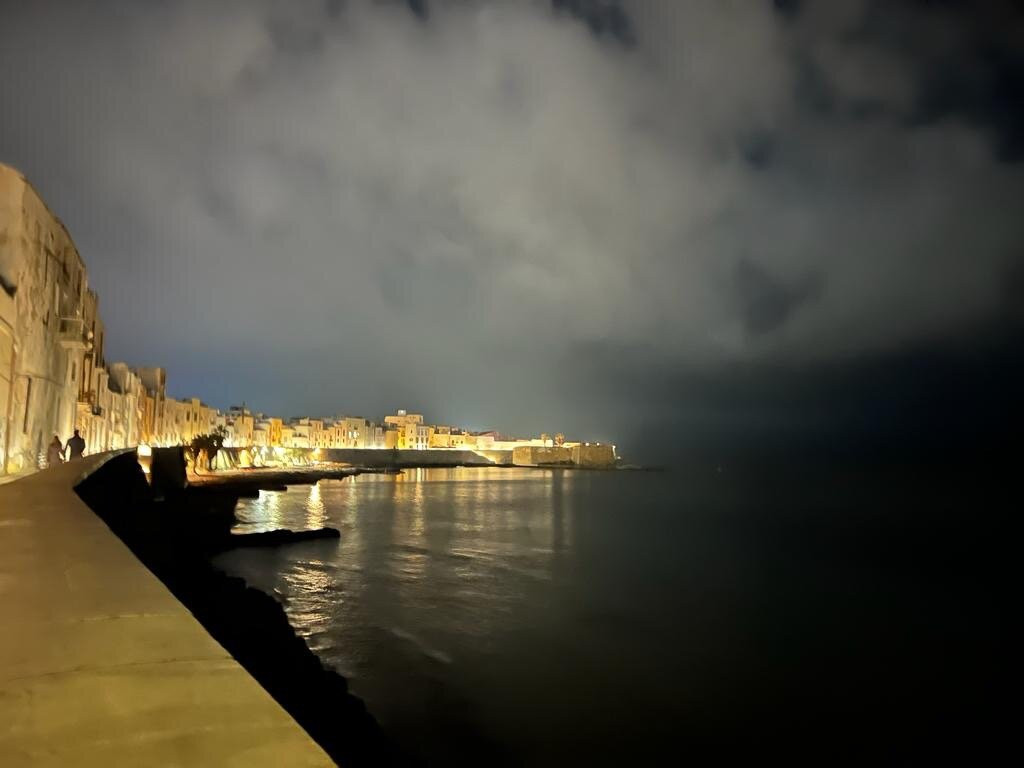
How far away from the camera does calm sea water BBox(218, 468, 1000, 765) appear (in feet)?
32.8

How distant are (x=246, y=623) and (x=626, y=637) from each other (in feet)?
26.3

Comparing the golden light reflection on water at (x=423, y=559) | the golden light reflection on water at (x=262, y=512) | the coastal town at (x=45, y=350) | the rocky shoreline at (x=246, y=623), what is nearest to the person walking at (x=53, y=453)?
the coastal town at (x=45, y=350)

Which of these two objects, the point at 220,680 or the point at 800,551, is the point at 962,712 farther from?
the point at 800,551

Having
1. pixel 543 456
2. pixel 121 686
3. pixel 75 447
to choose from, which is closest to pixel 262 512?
pixel 75 447

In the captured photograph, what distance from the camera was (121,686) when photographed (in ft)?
8.73

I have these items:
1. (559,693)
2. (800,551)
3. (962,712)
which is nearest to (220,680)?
(559,693)

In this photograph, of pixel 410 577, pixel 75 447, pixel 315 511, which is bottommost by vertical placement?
pixel 410 577

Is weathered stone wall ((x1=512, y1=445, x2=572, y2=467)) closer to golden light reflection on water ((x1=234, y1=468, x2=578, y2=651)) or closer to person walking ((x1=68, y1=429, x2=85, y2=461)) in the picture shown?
golden light reflection on water ((x1=234, y1=468, x2=578, y2=651))

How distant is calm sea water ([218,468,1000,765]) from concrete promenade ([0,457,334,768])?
5.99 metres

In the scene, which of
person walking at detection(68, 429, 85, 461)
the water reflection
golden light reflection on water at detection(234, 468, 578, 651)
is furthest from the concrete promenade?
person walking at detection(68, 429, 85, 461)

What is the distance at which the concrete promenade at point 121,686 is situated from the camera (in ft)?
6.99

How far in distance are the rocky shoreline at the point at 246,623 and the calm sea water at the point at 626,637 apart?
35.7 inches

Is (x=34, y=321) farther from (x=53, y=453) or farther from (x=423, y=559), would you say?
(x=423, y=559)

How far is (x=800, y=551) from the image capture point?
30.0 metres
